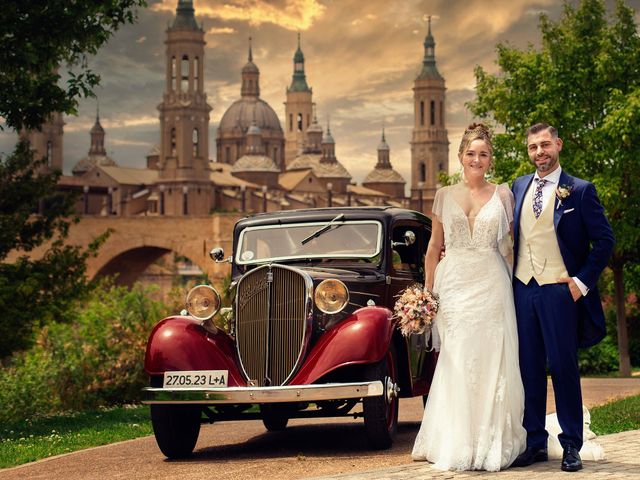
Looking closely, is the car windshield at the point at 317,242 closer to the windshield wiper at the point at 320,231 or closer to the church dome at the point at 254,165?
the windshield wiper at the point at 320,231

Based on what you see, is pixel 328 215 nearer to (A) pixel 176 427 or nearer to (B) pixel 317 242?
(B) pixel 317 242

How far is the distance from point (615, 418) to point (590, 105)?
52.5ft

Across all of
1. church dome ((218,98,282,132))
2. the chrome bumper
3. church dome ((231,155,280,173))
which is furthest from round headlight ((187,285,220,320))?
church dome ((218,98,282,132))

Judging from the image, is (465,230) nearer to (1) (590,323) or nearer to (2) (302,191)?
(1) (590,323)

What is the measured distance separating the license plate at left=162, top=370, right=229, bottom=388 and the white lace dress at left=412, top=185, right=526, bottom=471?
1.73m

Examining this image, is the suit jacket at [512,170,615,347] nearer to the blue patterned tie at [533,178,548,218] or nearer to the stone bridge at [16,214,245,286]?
the blue patterned tie at [533,178,548,218]

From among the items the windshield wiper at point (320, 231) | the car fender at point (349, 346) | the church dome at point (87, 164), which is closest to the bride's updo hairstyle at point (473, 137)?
the car fender at point (349, 346)

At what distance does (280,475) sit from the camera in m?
7.16

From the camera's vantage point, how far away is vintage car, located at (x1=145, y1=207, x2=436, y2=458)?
26.5ft

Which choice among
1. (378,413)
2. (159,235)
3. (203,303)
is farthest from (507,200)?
(159,235)

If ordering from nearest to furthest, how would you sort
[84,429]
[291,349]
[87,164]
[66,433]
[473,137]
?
[473,137] < [291,349] < [66,433] < [84,429] < [87,164]

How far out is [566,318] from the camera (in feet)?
22.0

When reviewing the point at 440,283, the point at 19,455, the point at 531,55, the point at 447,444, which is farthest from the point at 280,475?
the point at 531,55

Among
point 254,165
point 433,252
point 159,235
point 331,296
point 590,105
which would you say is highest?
point 254,165
